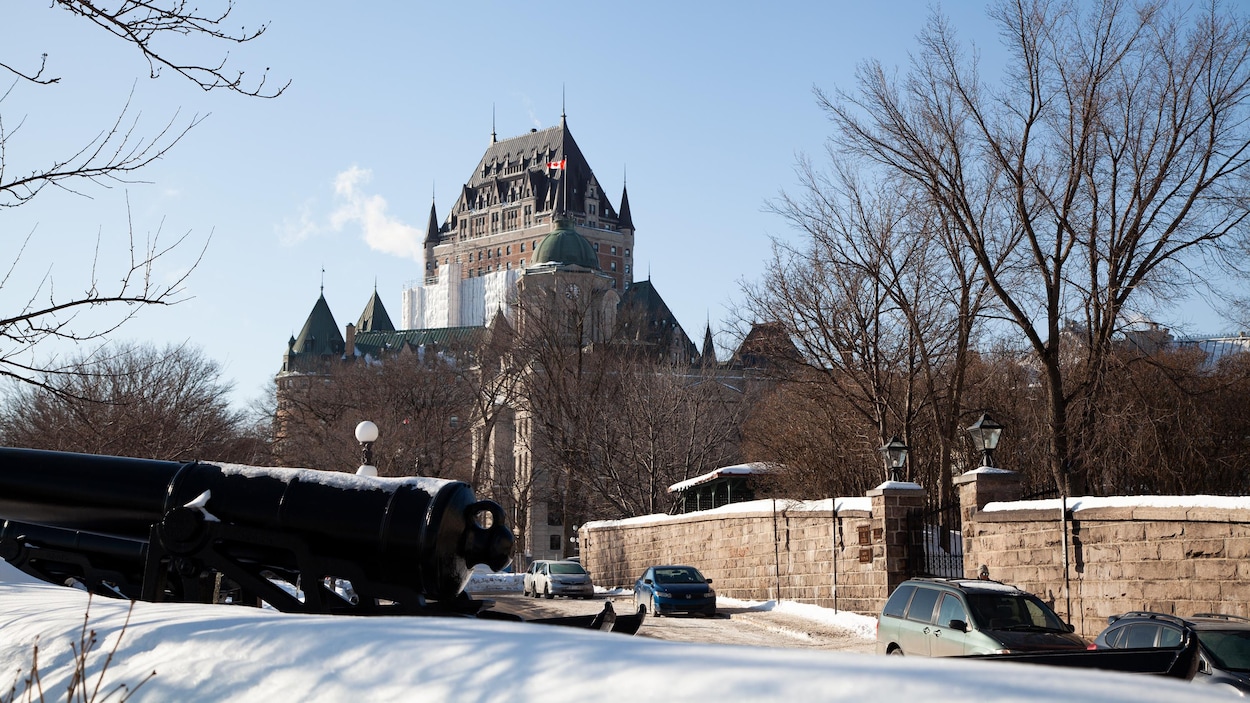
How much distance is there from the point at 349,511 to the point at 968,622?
9359 mm

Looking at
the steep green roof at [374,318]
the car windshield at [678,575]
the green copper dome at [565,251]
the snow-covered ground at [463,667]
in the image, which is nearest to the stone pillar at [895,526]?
the car windshield at [678,575]

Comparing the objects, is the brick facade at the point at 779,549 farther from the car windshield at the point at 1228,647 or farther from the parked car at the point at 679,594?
the car windshield at the point at 1228,647

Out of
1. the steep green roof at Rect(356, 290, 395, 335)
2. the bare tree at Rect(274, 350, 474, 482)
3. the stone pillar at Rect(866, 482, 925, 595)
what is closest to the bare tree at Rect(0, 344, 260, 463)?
the bare tree at Rect(274, 350, 474, 482)

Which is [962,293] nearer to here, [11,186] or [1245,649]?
[1245,649]

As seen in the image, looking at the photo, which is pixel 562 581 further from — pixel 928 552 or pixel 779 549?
pixel 928 552

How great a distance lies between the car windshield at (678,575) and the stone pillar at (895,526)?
244 inches

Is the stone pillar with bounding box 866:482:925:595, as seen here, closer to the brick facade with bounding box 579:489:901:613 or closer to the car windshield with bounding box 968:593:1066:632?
the brick facade with bounding box 579:489:901:613

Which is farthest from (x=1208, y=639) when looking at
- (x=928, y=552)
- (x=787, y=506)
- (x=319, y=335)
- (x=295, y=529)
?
(x=319, y=335)

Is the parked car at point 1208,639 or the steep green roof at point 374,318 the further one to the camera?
the steep green roof at point 374,318

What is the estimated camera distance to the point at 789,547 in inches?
1125

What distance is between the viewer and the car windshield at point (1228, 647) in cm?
1058

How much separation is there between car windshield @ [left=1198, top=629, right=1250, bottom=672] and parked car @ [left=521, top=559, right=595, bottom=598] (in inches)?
1064

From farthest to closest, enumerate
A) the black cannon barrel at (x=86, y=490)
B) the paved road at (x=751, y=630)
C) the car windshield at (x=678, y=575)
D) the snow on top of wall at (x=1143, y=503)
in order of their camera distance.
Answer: the car windshield at (x=678, y=575), the paved road at (x=751, y=630), the snow on top of wall at (x=1143, y=503), the black cannon barrel at (x=86, y=490)

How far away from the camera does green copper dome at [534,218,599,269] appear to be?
5182 inches
